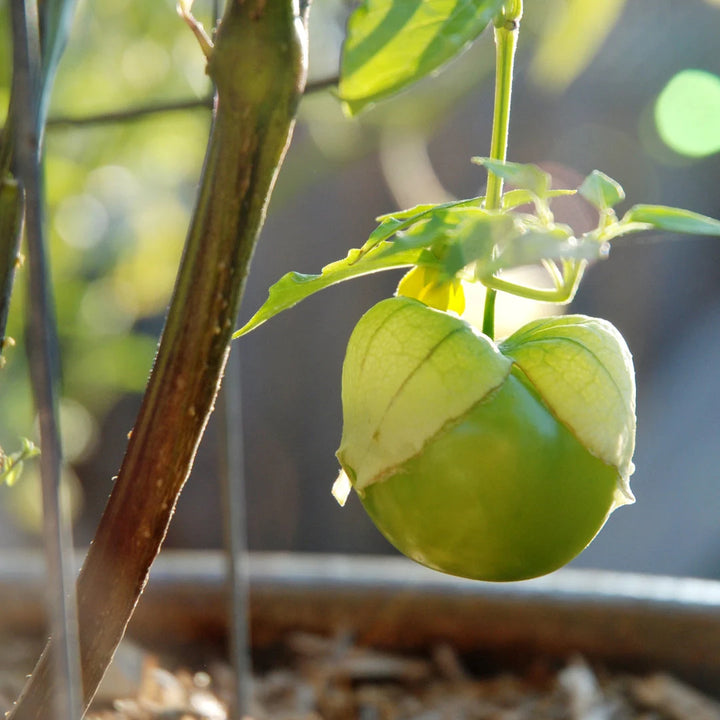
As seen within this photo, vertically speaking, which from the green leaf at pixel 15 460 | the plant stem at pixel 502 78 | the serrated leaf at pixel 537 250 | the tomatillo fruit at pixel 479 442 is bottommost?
the green leaf at pixel 15 460

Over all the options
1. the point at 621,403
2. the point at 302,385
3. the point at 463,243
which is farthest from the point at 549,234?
the point at 302,385

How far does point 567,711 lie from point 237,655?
Result: 370 millimetres

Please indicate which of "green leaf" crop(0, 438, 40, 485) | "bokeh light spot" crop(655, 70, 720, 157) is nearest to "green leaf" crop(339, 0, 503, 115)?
"green leaf" crop(0, 438, 40, 485)

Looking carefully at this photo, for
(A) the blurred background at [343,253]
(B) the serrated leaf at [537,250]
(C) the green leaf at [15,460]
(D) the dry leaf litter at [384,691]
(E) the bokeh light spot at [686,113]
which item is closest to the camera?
(B) the serrated leaf at [537,250]

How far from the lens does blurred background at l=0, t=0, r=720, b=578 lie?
1448 millimetres

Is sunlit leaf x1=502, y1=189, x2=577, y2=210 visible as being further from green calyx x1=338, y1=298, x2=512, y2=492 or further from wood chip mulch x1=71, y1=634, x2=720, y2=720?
wood chip mulch x1=71, y1=634, x2=720, y2=720

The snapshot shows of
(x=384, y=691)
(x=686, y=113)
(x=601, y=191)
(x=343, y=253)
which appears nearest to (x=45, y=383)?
(x=601, y=191)

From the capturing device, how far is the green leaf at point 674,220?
256 mm

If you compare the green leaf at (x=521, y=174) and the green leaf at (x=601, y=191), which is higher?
the green leaf at (x=521, y=174)

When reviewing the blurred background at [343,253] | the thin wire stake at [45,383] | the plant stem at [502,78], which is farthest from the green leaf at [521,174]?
the blurred background at [343,253]

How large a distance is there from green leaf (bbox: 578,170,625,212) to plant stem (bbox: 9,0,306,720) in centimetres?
9

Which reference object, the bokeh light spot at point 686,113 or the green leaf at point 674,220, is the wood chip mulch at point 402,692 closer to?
the green leaf at point 674,220

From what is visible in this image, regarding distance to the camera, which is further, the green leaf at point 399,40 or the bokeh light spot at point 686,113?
the bokeh light spot at point 686,113

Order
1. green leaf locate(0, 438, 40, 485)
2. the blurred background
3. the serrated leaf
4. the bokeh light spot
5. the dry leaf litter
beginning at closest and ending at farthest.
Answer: the serrated leaf → green leaf locate(0, 438, 40, 485) → the dry leaf litter → the blurred background → the bokeh light spot
